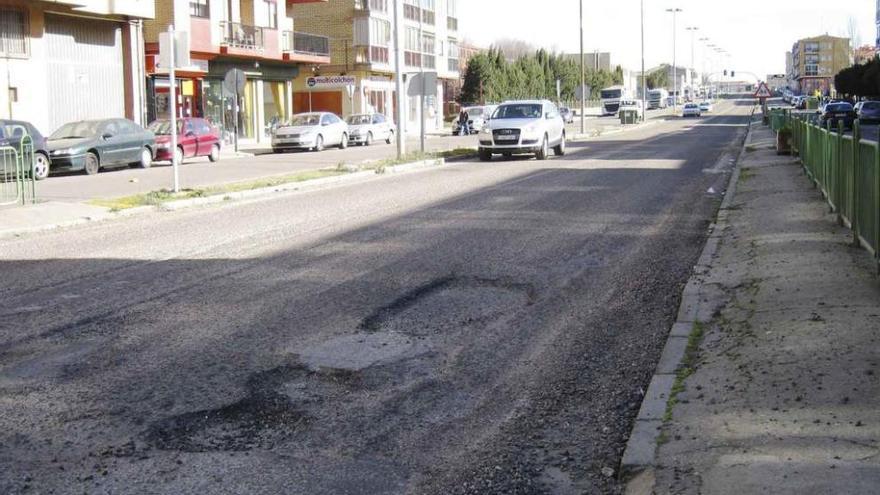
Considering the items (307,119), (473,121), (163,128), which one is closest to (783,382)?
(163,128)

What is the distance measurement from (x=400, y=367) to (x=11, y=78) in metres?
29.3

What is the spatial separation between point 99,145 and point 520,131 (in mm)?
11553

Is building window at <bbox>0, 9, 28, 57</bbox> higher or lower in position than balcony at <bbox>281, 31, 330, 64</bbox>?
lower

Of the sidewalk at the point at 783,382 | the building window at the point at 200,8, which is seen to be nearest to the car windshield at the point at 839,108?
the building window at the point at 200,8

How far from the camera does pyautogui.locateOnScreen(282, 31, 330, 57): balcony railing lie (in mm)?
52781

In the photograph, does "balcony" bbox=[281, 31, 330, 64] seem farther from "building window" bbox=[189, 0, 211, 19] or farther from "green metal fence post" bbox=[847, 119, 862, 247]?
"green metal fence post" bbox=[847, 119, 862, 247]

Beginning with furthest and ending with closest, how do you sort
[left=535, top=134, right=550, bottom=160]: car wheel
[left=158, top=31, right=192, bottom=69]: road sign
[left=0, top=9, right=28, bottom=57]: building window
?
[left=0, top=9, right=28, bottom=57]: building window → [left=535, top=134, right=550, bottom=160]: car wheel → [left=158, top=31, right=192, bottom=69]: road sign

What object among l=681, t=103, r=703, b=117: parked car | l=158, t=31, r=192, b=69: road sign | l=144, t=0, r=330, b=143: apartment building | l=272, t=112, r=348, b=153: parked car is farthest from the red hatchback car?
l=681, t=103, r=703, b=117: parked car

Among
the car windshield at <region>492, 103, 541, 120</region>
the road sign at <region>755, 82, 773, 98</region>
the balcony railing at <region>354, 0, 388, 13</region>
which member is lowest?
the car windshield at <region>492, 103, 541, 120</region>

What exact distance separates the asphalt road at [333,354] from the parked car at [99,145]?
44.9 ft

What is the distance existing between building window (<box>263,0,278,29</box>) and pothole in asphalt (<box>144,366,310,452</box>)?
47.2 meters

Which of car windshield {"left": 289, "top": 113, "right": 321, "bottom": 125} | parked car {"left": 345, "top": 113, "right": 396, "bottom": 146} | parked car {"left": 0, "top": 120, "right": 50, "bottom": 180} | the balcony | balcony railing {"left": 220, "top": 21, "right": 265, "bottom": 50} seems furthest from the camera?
the balcony

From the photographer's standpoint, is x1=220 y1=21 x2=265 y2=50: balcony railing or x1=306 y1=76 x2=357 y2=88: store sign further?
x1=306 y1=76 x2=357 y2=88: store sign

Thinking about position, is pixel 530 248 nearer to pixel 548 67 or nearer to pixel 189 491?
pixel 189 491
